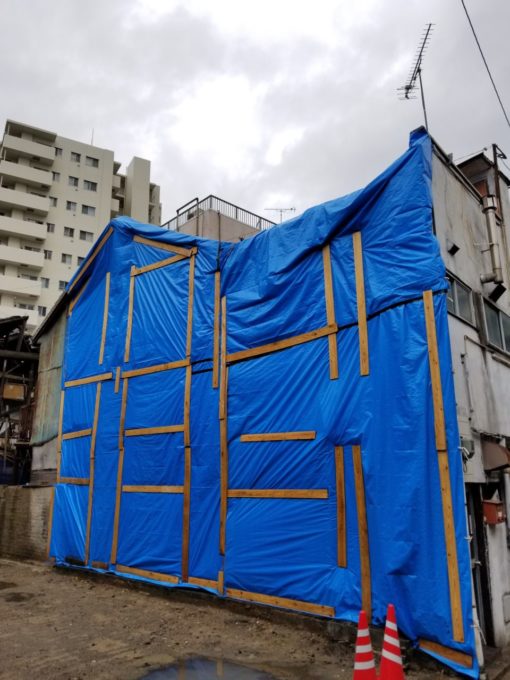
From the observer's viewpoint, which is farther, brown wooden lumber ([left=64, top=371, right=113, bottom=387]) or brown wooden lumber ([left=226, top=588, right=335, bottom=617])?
brown wooden lumber ([left=64, top=371, right=113, bottom=387])

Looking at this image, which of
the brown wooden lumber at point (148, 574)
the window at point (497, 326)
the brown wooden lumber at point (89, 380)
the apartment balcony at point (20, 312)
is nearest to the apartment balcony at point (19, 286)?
the apartment balcony at point (20, 312)

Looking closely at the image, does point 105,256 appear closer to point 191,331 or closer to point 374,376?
point 191,331

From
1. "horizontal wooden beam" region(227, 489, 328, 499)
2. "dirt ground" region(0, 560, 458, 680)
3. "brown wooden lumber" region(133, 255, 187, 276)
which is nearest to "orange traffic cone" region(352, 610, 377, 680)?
"dirt ground" region(0, 560, 458, 680)

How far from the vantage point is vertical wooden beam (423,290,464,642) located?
5.61 metres

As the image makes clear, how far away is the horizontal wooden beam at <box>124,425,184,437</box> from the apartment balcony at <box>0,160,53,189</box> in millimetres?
41986

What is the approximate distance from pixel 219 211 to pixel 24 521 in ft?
32.8

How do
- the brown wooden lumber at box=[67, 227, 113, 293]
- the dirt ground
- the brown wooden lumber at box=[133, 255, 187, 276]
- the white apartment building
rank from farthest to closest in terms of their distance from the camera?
the white apartment building → the brown wooden lumber at box=[67, 227, 113, 293] → the brown wooden lumber at box=[133, 255, 187, 276] → the dirt ground

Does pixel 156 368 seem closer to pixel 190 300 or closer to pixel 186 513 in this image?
pixel 190 300

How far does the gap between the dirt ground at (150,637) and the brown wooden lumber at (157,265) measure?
6381 millimetres

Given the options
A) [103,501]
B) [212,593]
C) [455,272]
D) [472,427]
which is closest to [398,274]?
[455,272]

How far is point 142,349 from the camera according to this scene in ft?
35.8

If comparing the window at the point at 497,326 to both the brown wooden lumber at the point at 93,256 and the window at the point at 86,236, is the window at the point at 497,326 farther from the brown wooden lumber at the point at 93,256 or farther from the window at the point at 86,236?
the window at the point at 86,236

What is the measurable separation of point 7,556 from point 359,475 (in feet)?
38.5

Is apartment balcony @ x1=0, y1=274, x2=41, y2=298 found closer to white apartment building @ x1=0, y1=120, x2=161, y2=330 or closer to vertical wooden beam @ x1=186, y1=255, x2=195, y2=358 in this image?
white apartment building @ x1=0, y1=120, x2=161, y2=330
